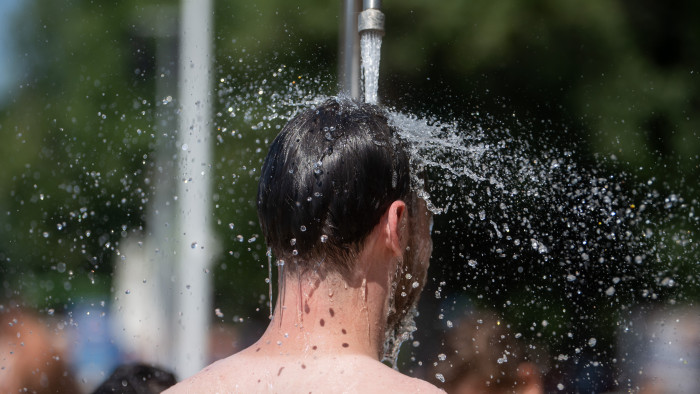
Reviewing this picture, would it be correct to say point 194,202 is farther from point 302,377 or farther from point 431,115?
point 302,377

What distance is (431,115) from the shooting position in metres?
5.95

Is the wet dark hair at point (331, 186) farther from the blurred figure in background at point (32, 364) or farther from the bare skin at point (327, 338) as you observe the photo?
the blurred figure in background at point (32, 364)

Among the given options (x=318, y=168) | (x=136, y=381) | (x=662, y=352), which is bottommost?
(x=136, y=381)

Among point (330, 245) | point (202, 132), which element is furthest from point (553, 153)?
point (330, 245)

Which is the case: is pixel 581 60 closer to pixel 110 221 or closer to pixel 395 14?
pixel 395 14

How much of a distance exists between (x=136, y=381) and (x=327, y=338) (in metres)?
1.87

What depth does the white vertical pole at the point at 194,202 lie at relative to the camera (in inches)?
259

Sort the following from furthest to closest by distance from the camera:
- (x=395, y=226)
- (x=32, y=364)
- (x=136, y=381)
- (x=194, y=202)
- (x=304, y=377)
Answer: (x=194, y=202)
(x=32, y=364)
(x=136, y=381)
(x=395, y=226)
(x=304, y=377)

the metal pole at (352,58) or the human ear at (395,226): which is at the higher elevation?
the metal pole at (352,58)

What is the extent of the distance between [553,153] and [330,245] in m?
4.19

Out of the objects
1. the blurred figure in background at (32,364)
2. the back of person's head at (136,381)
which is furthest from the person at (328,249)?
the blurred figure in background at (32,364)

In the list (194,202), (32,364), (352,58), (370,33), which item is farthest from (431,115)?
(32,364)

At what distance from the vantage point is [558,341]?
5.36 m

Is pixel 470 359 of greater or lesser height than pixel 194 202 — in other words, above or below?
below
